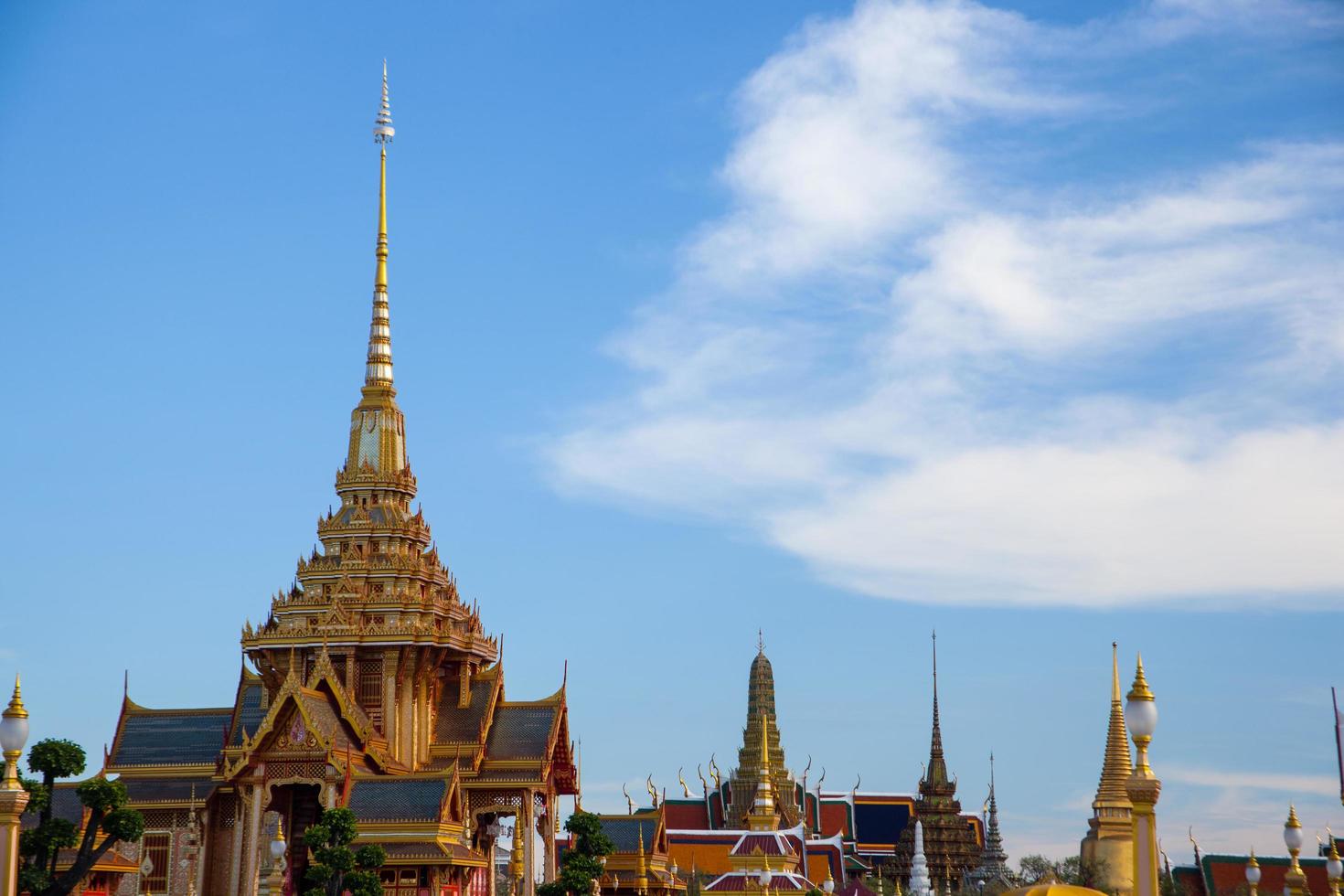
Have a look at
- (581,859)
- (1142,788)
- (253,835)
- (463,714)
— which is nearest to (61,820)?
(253,835)

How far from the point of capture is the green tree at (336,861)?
42.7 meters

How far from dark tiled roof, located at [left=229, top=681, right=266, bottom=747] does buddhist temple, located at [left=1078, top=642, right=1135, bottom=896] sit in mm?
28908

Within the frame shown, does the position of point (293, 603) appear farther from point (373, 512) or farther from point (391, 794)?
point (391, 794)

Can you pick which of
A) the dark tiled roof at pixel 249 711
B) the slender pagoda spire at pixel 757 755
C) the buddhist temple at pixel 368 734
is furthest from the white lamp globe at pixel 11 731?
the slender pagoda spire at pixel 757 755

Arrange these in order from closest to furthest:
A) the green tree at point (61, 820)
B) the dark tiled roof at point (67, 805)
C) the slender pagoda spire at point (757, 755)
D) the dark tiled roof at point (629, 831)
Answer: the green tree at point (61, 820) → the dark tiled roof at point (67, 805) → the dark tiled roof at point (629, 831) → the slender pagoda spire at point (757, 755)

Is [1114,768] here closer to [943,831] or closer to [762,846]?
[762,846]

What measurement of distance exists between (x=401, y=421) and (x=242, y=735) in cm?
1337

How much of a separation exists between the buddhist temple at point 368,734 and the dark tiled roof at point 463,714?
61mm

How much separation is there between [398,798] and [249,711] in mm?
8955

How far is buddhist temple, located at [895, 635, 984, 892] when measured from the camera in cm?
11044

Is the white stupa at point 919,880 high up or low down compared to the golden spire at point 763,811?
down

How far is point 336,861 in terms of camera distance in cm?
4269

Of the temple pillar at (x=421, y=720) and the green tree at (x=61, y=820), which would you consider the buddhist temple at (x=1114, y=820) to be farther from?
the green tree at (x=61, y=820)

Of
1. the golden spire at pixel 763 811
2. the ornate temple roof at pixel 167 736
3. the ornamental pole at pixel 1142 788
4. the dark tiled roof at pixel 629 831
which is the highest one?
the ornate temple roof at pixel 167 736
